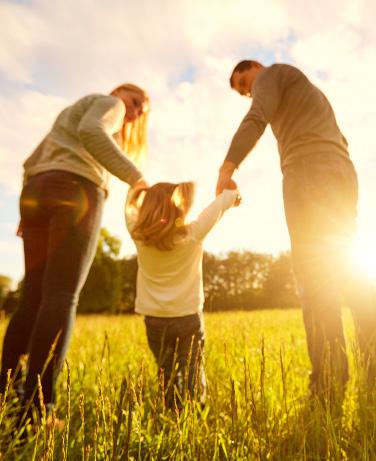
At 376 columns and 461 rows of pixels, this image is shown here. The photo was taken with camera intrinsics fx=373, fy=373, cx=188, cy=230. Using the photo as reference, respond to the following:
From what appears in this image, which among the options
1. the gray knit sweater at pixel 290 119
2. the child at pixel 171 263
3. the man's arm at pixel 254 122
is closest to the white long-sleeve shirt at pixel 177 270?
the child at pixel 171 263

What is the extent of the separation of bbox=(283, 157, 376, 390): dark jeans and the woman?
1091 millimetres

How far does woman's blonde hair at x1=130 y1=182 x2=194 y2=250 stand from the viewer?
250 centimetres

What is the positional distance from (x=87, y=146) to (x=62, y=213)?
1.46 feet

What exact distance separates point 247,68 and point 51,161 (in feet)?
6.33

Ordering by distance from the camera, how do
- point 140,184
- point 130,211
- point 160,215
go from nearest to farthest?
1. point 140,184
2. point 160,215
3. point 130,211

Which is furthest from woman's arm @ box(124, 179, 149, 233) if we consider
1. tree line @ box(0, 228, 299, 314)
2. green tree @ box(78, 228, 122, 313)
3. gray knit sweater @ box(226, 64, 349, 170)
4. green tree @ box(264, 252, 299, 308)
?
green tree @ box(264, 252, 299, 308)

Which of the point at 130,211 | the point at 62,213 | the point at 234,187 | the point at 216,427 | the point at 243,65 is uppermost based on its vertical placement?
the point at 243,65

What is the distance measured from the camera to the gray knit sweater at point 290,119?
2584 mm

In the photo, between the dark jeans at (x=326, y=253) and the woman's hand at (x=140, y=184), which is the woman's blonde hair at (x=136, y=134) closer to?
the woman's hand at (x=140, y=184)

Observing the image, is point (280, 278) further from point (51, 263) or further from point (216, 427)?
point (216, 427)

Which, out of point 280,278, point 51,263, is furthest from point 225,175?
point 280,278

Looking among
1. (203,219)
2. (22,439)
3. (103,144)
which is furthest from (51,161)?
(22,439)

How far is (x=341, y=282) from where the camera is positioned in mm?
2320

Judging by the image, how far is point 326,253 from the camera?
7.71 feet
